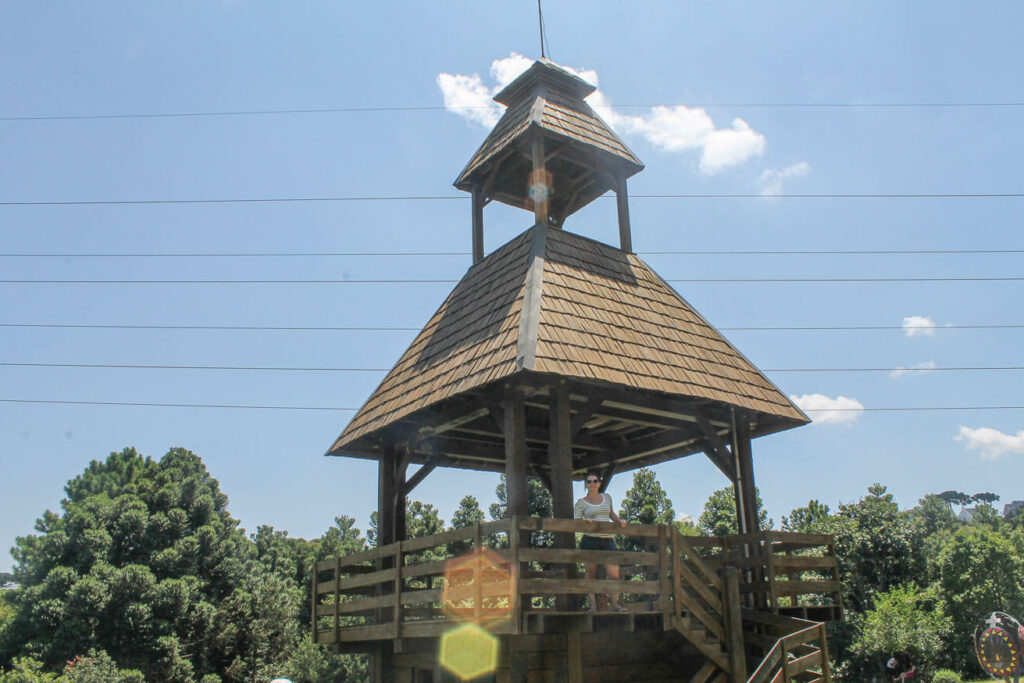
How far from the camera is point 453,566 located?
8.25 meters

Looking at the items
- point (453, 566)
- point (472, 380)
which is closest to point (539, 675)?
point (453, 566)

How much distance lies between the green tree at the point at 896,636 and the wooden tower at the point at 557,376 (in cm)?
1798

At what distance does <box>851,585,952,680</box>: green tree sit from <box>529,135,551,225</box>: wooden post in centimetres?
2167

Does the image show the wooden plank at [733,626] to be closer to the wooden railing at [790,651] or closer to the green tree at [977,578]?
the wooden railing at [790,651]

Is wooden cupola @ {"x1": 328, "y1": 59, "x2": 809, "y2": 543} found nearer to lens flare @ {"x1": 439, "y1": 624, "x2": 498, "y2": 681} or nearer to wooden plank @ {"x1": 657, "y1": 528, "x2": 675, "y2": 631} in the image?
wooden plank @ {"x1": 657, "y1": 528, "x2": 675, "y2": 631}

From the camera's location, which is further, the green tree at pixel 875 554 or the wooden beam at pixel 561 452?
the green tree at pixel 875 554

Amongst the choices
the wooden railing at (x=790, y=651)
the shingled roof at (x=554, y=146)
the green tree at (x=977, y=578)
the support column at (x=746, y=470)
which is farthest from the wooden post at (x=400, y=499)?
the green tree at (x=977, y=578)

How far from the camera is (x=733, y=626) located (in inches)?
356

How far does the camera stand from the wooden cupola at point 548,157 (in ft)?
40.4

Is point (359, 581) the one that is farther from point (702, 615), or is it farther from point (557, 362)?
point (702, 615)

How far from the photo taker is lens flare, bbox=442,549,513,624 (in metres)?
7.66

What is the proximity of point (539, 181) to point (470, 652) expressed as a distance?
6.90m

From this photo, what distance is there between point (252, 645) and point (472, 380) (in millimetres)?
34260

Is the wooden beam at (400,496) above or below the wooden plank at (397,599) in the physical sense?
above
